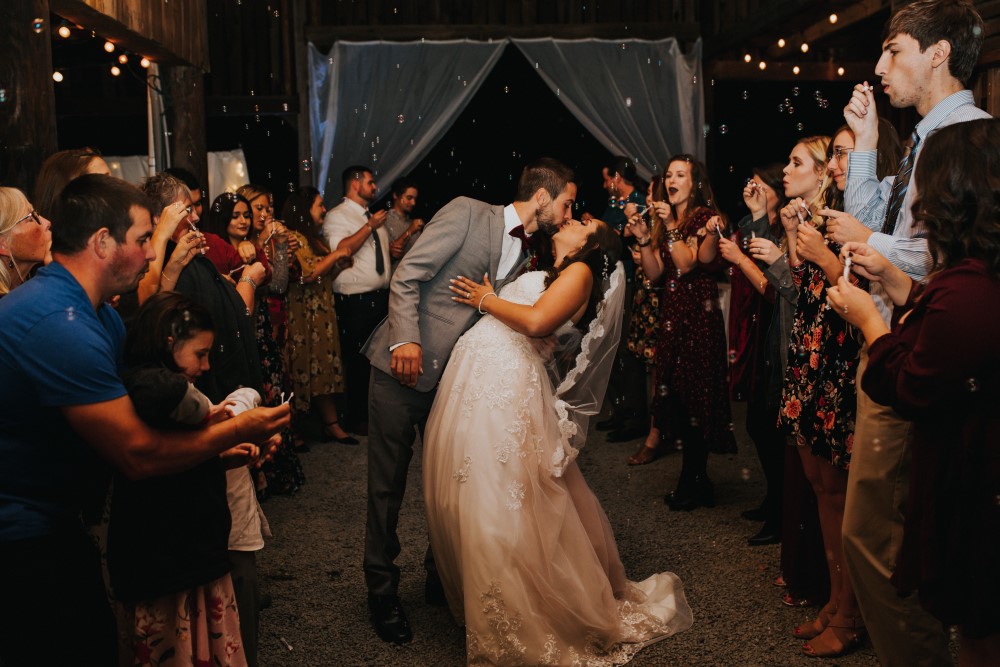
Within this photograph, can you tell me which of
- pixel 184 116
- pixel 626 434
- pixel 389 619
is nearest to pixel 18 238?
pixel 389 619

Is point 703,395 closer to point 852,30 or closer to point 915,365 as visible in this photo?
point 915,365

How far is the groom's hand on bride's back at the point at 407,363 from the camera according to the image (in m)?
3.01

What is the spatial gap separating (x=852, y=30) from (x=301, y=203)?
470cm

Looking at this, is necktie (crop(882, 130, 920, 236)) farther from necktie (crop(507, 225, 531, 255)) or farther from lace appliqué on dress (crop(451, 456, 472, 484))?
lace appliqué on dress (crop(451, 456, 472, 484))

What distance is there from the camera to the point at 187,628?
6.35ft

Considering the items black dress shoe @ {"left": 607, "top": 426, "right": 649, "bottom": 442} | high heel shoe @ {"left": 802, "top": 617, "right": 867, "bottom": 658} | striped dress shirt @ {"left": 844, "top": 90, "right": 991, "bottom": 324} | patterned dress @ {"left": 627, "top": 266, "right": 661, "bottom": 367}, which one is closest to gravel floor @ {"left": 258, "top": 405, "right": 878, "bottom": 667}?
high heel shoe @ {"left": 802, "top": 617, "right": 867, "bottom": 658}

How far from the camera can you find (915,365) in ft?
5.87

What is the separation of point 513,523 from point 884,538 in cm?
110

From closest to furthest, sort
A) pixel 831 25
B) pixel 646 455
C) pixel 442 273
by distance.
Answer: pixel 442 273, pixel 646 455, pixel 831 25

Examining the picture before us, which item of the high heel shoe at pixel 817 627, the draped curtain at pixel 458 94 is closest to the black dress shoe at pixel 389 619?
the high heel shoe at pixel 817 627

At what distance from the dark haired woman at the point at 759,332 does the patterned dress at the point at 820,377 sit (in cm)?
46

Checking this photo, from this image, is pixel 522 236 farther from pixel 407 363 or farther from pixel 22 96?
pixel 22 96

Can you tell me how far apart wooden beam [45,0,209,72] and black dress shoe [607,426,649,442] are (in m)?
4.04

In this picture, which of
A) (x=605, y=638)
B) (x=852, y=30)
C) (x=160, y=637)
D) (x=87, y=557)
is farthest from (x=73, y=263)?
(x=852, y=30)
